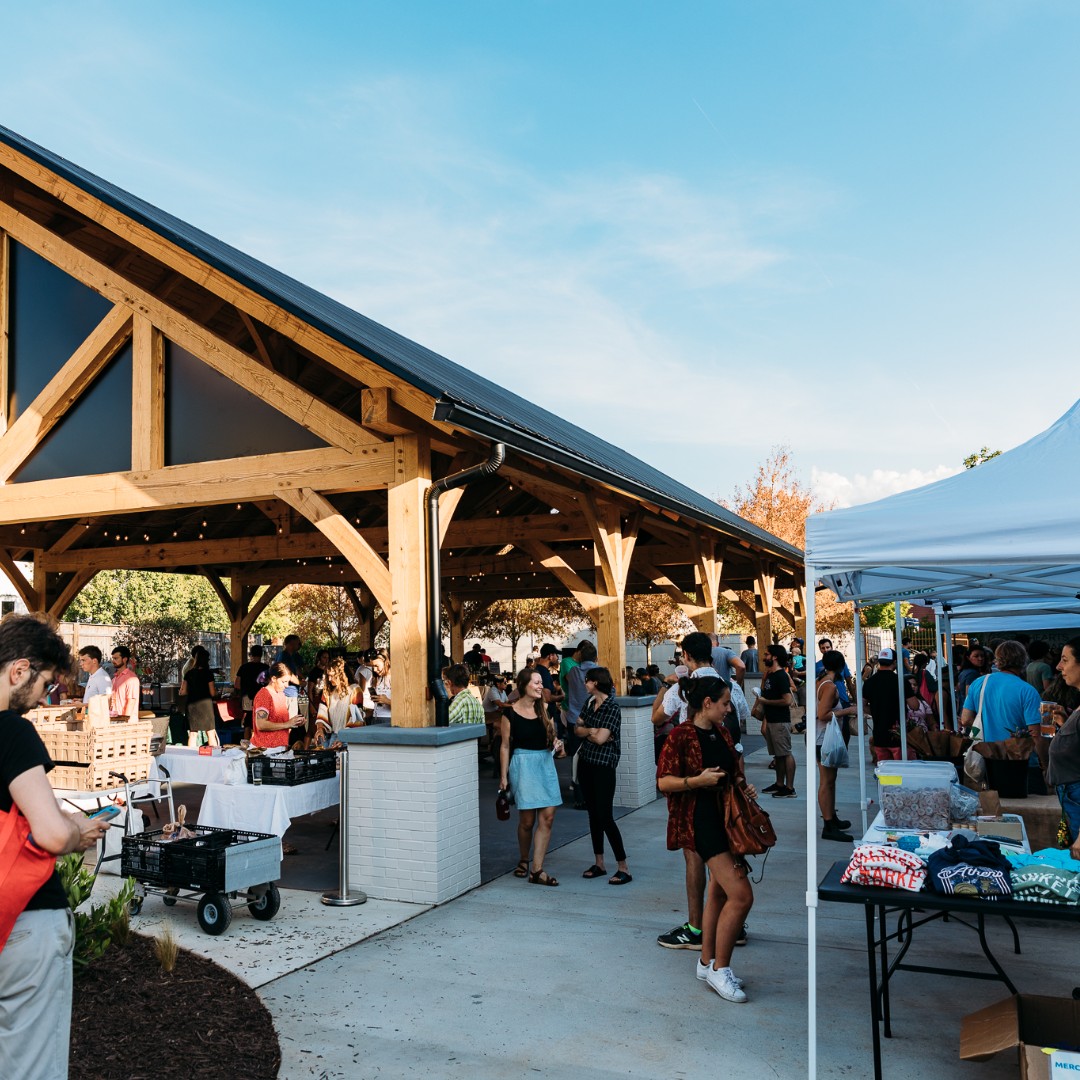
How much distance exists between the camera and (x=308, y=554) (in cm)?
1404

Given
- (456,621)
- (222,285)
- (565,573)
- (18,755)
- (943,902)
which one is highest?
(222,285)

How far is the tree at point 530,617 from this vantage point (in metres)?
32.7

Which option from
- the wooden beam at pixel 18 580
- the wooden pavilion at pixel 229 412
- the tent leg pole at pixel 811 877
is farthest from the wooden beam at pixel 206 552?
the tent leg pole at pixel 811 877

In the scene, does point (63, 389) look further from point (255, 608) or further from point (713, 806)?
point (255, 608)

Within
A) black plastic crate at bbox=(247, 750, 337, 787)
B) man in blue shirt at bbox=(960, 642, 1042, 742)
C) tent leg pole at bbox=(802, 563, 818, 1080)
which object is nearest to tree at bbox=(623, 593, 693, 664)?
man in blue shirt at bbox=(960, 642, 1042, 742)

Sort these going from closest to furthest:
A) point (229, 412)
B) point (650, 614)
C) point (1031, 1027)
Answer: point (1031, 1027) < point (229, 412) < point (650, 614)

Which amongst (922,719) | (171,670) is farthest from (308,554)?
(171,670)

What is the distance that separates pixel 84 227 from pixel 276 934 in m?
6.96

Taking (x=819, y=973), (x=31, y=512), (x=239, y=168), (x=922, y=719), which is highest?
(x=239, y=168)

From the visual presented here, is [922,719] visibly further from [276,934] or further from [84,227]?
[84,227]

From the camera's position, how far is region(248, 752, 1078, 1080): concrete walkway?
3.80m

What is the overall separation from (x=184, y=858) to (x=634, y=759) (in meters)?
5.34

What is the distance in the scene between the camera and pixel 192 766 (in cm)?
739

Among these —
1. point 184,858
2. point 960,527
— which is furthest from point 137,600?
point 960,527
